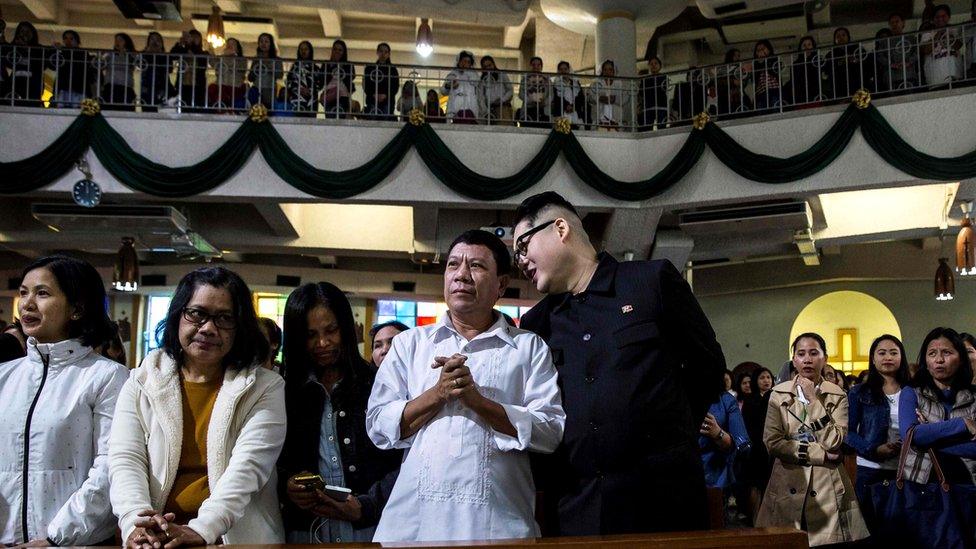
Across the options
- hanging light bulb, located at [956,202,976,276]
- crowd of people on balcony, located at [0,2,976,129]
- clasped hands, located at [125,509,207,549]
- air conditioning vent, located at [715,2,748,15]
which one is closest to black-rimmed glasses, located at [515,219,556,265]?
clasped hands, located at [125,509,207,549]

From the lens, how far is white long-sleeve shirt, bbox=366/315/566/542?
2.36 metres

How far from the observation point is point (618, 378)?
254 cm

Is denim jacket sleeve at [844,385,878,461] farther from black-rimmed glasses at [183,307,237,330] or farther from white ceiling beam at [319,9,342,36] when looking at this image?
white ceiling beam at [319,9,342,36]

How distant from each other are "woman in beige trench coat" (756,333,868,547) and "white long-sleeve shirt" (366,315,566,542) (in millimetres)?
2562

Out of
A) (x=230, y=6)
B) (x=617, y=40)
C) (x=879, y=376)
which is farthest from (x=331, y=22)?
(x=879, y=376)

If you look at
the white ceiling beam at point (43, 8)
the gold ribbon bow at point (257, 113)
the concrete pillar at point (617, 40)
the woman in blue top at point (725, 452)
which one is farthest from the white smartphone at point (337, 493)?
the white ceiling beam at point (43, 8)

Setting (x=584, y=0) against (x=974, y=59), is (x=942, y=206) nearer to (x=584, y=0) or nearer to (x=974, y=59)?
(x=974, y=59)

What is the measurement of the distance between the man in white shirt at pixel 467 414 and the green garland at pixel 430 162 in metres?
6.94

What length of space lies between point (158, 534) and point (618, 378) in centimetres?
124

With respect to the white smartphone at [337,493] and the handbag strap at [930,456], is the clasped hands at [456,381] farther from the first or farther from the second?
the handbag strap at [930,456]

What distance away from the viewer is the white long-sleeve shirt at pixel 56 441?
2543mm

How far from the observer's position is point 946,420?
4566mm

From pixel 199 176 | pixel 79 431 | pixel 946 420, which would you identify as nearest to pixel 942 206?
pixel 946 420

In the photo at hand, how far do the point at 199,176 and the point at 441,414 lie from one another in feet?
24.3
